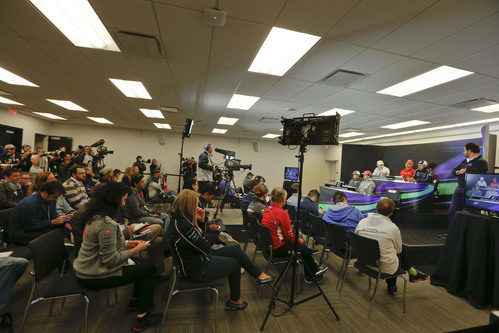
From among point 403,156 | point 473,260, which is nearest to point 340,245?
point 473,260

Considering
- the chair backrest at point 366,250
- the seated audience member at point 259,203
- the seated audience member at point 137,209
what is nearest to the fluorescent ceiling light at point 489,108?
the chair backrest at point 366,250

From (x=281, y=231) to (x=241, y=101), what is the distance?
369 centimetres

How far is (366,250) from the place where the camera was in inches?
91.3

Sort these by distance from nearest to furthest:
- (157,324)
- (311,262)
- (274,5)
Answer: (157,324) → (274,5) → (311,262)

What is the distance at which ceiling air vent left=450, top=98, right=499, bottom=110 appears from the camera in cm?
442

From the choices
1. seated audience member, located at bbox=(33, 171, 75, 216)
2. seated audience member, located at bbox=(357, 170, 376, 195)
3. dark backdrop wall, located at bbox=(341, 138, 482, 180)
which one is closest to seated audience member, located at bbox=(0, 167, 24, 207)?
seated audience member, located at bbox=(33, 171, 75, 216)

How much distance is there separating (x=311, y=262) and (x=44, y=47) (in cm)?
459

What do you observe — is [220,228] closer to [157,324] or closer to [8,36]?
[157,324]

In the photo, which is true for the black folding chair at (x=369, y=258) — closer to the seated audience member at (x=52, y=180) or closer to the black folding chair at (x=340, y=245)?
the black folding chair at (x=340, y=245)

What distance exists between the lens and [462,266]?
8.95 ft

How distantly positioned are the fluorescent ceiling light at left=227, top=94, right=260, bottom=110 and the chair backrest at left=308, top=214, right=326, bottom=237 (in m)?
2.93

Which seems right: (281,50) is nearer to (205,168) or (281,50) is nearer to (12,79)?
(205,168)

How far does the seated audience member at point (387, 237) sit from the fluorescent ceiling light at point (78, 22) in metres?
3.73

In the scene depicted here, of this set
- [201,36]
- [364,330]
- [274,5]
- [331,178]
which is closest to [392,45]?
[274,5]
